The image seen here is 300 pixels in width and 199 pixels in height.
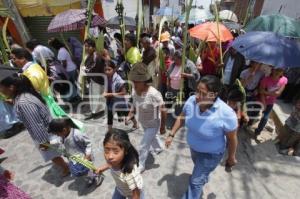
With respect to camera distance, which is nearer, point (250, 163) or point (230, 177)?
point (230, 177)

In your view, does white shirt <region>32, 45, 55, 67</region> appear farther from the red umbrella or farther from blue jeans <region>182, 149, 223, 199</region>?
blue jeans <region>182, 149, 223, 199</region>

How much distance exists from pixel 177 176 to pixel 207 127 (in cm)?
150

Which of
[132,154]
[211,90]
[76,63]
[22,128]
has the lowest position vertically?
[22,128]

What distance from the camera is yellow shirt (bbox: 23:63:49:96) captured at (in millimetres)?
3363

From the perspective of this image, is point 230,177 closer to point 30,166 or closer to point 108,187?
point 108,187

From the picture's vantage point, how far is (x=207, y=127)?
2.42 meters

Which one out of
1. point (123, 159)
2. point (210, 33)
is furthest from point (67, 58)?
point (123, 159)

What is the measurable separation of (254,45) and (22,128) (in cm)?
476

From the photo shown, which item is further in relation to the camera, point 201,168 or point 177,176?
point 177,176

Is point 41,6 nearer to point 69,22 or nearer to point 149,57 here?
point 69,22

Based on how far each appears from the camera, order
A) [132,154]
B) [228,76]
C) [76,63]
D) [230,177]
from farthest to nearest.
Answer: [76,63], [228,76], [230,177], [132,154]

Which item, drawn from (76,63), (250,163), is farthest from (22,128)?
(250,163)

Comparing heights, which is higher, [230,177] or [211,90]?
[211,90]

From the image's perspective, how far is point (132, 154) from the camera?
200 cm
